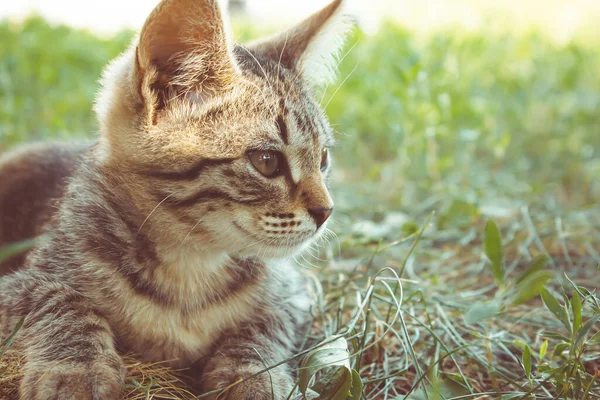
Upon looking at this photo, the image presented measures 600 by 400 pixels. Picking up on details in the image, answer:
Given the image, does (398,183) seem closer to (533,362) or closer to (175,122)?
(533,362)

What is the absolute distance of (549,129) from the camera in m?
4.15

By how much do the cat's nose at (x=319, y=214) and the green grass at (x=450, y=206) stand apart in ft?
0.88

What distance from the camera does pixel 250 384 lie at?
1.66 metres

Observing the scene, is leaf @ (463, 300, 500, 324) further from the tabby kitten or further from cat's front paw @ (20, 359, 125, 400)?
cat's front paw @ (20, 359, 125, 400)

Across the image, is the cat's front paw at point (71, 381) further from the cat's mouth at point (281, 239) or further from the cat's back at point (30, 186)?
the cat's back at point (30, 186)

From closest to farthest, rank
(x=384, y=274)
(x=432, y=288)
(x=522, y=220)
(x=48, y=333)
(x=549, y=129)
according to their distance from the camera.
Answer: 1. (x=48, y=333)
2. (x=432, y=288)
3. (x=384, y=274)
4. (x=522, y=220)
5. (x=549, y=129)

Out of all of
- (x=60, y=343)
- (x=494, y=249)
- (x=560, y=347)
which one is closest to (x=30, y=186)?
(x=60, y=343)

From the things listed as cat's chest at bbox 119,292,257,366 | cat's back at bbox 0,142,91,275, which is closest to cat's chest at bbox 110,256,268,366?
cat's chest at bbox 119,292,257,366

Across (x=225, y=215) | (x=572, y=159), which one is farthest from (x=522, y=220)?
(x=225, y=215)

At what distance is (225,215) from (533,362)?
1.20 m

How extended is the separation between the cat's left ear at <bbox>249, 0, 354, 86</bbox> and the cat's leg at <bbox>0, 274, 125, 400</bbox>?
47.3 inches

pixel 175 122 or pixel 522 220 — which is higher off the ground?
pixel 175 122

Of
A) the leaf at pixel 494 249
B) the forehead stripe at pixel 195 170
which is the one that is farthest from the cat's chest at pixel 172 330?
the leaf at pixel 494 249

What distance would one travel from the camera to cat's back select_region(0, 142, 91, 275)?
235 cm
